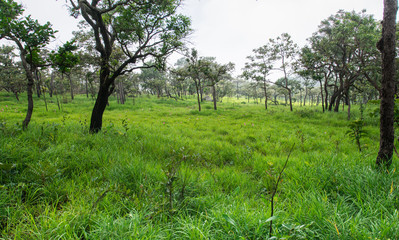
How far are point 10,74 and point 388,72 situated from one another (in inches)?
1598

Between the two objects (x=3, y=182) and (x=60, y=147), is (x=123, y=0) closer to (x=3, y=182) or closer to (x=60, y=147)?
(x=60, y=147)

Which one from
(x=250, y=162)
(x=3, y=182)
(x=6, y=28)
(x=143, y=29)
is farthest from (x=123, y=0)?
(x=250, y=162)

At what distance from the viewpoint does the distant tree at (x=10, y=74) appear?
73.4ft

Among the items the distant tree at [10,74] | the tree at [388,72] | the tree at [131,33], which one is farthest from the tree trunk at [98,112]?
the distant tree at [10,74]

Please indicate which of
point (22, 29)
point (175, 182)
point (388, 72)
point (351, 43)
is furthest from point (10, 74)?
point (351, 43)

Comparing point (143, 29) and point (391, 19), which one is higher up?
point (143, 29)

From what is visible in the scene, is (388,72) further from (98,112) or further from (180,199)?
(98,112)

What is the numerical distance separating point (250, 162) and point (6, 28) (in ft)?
24.9

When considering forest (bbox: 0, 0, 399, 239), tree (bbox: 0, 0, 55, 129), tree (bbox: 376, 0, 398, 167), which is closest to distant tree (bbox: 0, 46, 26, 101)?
tree (bbox: 0, 0, 55, 129)

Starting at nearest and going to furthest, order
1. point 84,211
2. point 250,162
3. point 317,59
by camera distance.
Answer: point 84,211 → point 250,162 → point 317,59

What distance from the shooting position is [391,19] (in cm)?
233

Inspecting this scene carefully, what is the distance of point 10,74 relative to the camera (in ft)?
81.2

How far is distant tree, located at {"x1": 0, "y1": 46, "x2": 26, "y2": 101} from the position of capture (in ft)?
73.4

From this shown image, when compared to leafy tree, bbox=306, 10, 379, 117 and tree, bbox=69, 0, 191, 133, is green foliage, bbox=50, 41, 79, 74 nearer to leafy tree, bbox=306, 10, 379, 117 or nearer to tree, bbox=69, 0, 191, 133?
tree, bbox=69, 0, 191, 133
